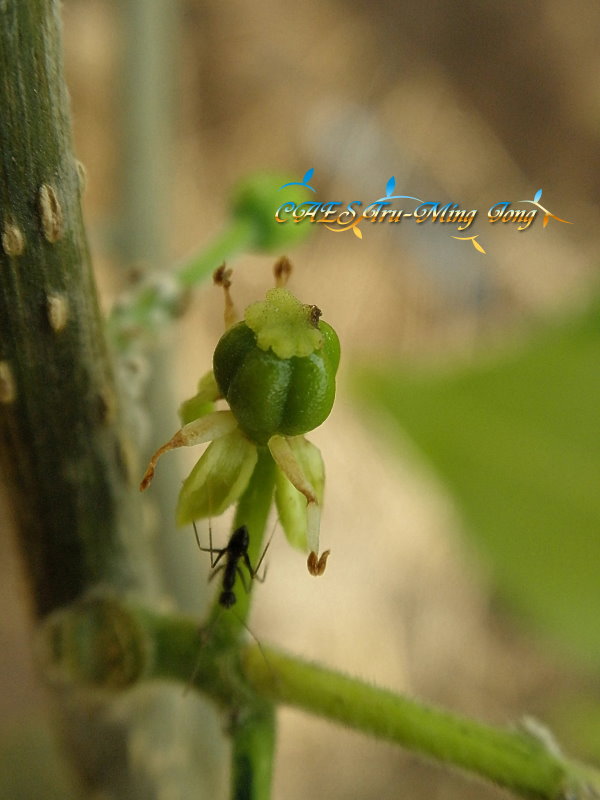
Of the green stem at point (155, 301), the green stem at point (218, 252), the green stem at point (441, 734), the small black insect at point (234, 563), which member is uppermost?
the green stem at point (218, 252)

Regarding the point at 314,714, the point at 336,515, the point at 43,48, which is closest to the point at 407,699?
the point at 314,714

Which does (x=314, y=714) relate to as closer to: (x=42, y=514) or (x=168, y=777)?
(x=42, y=514)

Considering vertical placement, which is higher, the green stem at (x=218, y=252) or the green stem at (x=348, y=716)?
the green stem at (x=218, y=252)

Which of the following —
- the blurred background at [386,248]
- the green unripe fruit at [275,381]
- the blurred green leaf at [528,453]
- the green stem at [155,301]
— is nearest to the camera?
the green unripe fruit at [275,381]

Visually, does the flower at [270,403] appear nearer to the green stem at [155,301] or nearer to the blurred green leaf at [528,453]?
the green stem at [155,301]

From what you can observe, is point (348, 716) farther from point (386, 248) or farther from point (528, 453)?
point (386, 248)

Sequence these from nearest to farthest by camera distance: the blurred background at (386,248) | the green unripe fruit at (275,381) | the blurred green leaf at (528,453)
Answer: the green unripe fruit at (275,381)
the blurred green leaf at (528,453)
the blurred background at (386,248)

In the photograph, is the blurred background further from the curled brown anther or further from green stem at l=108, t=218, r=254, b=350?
the curled brown anther

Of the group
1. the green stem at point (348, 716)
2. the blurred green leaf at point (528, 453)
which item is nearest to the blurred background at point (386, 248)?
the blurred green leaf at point (528, 453)
